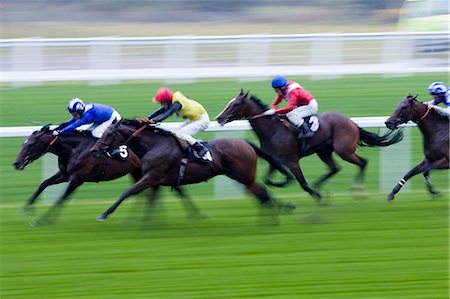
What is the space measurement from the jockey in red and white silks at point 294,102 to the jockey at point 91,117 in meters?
1.71

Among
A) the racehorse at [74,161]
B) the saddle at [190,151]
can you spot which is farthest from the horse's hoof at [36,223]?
the saddle at [190,151]

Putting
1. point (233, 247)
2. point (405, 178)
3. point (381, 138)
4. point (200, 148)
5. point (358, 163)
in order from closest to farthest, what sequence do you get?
1. point (233, 247)
2. point (200, 148)
3. point (405, 178)
4. point (381, 138)
5. point (358, 163)

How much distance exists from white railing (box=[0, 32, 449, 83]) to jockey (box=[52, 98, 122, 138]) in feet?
21.1

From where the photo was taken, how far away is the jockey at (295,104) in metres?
9.96

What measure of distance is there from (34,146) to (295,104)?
2715 millimetres

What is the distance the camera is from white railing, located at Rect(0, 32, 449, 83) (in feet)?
51.9

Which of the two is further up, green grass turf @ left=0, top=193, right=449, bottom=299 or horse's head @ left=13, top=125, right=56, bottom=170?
horse's head @ left=13, top=125, right=56, bottom=170

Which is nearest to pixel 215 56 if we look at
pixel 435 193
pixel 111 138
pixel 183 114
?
pixel 435 193

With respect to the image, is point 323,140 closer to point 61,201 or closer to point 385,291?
point 61,201

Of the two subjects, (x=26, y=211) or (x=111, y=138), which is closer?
(x=111, y=138)

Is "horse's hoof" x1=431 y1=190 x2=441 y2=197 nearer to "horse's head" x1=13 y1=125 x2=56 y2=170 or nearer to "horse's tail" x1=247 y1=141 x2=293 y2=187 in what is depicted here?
"horse's tail" x1=247 y1=141 x2=293 y2=187

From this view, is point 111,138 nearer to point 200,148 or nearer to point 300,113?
point 200,148

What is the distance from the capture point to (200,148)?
8742 millimetres

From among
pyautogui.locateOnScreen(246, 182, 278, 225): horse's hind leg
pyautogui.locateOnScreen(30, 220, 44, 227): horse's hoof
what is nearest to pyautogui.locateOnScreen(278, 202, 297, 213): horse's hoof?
pyautogui.locateOnScreen(246, 182, 278, 225): horse's hind leg
